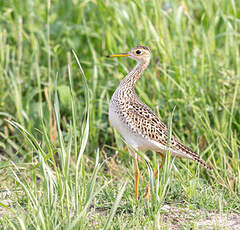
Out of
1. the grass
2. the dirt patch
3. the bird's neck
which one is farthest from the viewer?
the bird's neck

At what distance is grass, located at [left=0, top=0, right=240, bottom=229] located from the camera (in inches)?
164

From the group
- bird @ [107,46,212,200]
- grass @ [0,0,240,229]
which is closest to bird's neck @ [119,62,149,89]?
bird @ [107,46,212,200]

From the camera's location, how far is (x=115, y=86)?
586 centimetres

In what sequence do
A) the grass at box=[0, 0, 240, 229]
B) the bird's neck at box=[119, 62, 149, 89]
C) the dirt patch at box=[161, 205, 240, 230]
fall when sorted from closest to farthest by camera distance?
the dirt patch at box=[161, 205, 240, 230] → the grass at box=[0, 0, 240, 229] → the bird's neck at box=[119, 62, 149, 89]

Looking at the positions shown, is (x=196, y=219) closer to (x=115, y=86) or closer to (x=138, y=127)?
(x=138, y=127)

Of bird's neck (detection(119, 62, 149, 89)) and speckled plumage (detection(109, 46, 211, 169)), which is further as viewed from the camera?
bird's neck (detection(119, 62, 149, 89))

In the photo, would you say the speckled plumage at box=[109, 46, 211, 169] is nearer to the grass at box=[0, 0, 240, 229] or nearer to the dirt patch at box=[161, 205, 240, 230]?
the grass at box=[0, 0, 240, 229]

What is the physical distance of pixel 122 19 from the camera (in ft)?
19.3

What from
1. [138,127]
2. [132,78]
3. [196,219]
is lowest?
[196,219]

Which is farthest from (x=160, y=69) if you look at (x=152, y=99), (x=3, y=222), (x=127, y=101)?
(x=3, y=222)

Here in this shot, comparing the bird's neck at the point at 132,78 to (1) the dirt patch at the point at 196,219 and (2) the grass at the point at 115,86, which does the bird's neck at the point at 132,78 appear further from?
(1) the dirt patch at the point at 196,219

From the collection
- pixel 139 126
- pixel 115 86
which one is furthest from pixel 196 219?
pixel 115 86

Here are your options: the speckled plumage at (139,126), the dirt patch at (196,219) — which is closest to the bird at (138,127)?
the speckled plumage at (139,126)

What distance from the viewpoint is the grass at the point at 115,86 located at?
13.7 ft
